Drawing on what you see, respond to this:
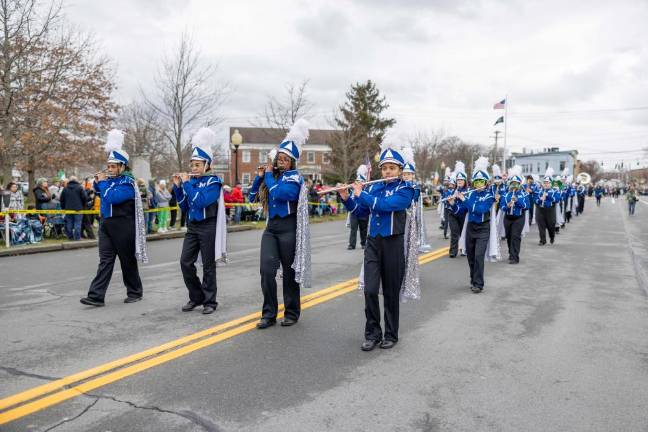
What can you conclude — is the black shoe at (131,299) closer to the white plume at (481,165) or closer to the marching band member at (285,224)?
the marching band member at (285,224)

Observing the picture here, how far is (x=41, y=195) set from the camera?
49.6 feet

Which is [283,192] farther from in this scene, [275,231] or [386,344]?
[386,344]

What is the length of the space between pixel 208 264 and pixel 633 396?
4678mm

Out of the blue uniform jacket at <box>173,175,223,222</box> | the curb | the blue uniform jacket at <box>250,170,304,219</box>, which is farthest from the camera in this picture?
the curb

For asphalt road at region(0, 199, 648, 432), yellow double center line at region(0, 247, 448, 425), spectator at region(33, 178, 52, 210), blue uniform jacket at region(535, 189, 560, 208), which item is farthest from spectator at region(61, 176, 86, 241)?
blue uniform jacket at region(535, 189, 560, 208)

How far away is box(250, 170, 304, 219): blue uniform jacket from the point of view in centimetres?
602

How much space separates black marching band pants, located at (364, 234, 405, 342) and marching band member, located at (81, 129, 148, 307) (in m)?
3.36

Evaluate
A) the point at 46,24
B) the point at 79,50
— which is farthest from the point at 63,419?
the point at 79,50

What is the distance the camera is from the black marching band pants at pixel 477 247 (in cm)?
864

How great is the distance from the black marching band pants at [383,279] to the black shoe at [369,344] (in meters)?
0.04

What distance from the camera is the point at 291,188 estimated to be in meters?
6.02

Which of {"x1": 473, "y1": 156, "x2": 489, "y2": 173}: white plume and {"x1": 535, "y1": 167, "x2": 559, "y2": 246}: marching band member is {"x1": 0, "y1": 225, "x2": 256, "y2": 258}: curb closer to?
{"x1": 473, "y1": 156, "x2": 489, "y2": 173}: white plume

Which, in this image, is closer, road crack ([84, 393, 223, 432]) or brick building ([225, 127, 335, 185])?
road crack ([84, 393, 223, 432])

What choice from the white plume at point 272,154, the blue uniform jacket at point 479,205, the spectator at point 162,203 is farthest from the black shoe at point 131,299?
the spectator at point 162,203
